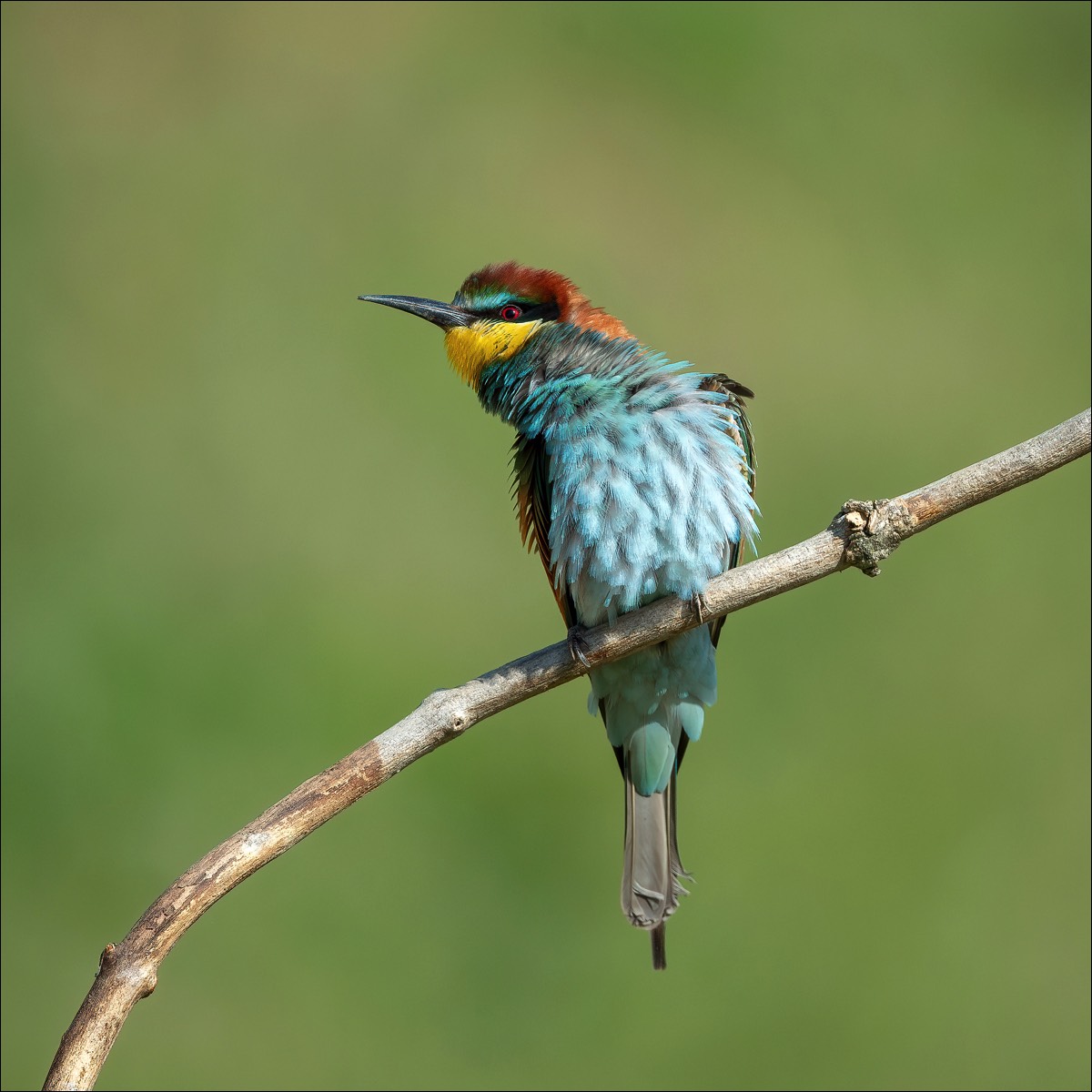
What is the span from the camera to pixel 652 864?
2131 mm

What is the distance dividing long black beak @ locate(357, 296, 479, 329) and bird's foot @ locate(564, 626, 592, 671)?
1.90 ft

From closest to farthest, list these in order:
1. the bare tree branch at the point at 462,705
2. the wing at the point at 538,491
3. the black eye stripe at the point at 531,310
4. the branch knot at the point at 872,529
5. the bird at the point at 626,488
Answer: the bare tree branch at the point at 462,705 < the branch knot at the point at 872,529 < the bird at the point at 626,488 < the wing at the point at 538,491 < the black eye stripe at the point at 531,310

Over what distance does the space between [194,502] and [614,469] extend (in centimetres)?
161

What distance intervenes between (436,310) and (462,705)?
2.78 feet

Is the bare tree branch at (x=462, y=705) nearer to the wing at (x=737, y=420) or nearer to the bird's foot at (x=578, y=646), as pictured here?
the bird's foot at (x=578, y=646)

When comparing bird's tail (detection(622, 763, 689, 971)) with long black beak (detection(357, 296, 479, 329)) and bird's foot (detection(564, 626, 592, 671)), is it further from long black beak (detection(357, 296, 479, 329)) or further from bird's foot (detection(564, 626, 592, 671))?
long black beak (detection(357, 296, 479, 329))

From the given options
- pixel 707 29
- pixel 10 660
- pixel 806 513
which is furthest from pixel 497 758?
pixel 707 29

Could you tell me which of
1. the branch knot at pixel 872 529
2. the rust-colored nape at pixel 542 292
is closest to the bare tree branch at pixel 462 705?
the branch knot at pixel 872 529

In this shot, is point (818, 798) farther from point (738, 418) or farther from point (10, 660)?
point (10, 660)

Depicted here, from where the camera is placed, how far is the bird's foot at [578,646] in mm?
1700

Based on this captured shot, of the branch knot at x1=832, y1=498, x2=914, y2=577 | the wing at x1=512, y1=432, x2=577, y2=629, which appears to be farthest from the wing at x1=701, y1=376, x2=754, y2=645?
the branch knot at x1=832, y1=498, x2=914, y2=577

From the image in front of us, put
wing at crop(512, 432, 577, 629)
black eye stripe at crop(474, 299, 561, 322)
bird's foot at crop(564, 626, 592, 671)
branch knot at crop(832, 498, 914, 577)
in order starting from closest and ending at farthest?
branch knot at crop(832, 498, 914, 577) → bird's foot at crop(564, 626, 592, 671) → wing at crop(512, 432, 577, 629) → black eye stripe at crop(474, 299, 561, 322)

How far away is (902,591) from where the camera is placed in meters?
3.15

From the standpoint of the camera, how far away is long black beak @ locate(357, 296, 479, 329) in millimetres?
2092
